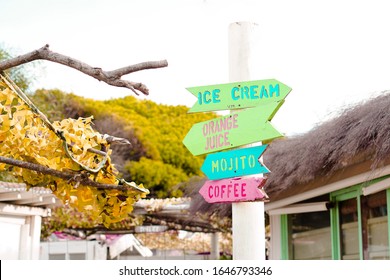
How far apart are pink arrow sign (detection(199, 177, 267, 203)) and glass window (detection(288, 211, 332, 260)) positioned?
11.7 ft

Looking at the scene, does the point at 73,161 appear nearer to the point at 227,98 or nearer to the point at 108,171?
the point at 108,171

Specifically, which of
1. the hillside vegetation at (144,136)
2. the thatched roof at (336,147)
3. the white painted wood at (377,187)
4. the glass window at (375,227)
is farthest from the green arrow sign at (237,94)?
the hillside vegetation at (144,136)

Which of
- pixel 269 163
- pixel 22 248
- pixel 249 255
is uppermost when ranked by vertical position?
pixel 269 163

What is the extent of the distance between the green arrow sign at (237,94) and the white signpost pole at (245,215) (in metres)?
0.22

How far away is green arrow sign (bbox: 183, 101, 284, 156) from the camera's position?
→ 4.35 m

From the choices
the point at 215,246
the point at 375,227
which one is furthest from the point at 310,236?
the point at 215,246

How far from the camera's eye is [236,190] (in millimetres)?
4621

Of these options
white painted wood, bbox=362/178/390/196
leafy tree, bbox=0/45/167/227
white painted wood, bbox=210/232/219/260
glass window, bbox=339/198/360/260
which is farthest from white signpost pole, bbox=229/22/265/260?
white painted wood, bbox=210/232/219/260

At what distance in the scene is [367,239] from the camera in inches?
275

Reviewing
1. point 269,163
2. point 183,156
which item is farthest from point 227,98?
point 183,156

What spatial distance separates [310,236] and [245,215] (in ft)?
13.2

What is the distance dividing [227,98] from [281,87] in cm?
43

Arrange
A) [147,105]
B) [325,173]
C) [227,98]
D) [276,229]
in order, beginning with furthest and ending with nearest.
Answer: [147,105] → [276,229] → [325,173] → [227,98]

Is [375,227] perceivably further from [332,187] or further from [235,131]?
[235,131]
